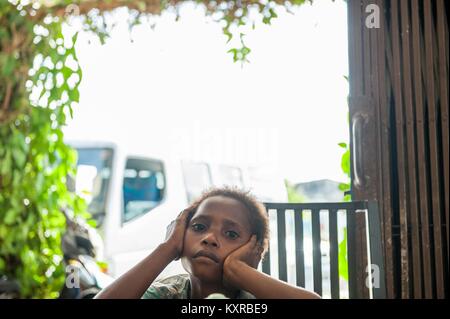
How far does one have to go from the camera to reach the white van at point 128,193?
2.88 metres

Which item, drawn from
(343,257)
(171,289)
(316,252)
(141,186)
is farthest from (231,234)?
(141,186)

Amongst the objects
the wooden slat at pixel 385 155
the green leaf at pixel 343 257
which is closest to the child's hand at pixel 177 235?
the green leaf at pixel 343 257

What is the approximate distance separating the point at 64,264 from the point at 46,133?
582mm

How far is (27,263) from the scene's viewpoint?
231 cm

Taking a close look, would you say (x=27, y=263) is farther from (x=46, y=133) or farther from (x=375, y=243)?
(x=375, y=243)

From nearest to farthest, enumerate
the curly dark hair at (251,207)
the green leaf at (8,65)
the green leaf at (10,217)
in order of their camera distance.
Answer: the curly dark hair at (251,207) < the green leaf at (8,65) < the green leaf at (10,217)

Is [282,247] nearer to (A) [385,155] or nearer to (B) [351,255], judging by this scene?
(B) [351,255]

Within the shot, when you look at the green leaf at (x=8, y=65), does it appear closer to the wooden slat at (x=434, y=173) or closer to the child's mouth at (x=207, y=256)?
the child's mouth at (x=207, y=256)

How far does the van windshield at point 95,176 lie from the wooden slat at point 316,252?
173cm

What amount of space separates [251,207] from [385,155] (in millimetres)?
640

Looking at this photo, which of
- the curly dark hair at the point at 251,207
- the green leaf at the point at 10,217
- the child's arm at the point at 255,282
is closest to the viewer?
the child's arm at the point at 255,282

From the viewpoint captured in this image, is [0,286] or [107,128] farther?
[107,128]

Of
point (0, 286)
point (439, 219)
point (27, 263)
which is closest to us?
point (439, 219)

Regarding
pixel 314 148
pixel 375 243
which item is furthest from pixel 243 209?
pixel 314 148
